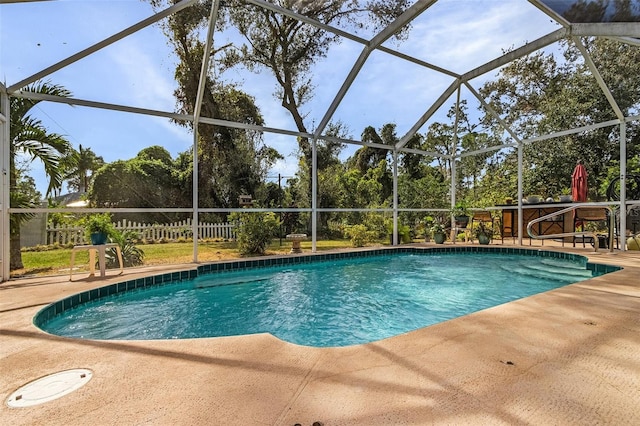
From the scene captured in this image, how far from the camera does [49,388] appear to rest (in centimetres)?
165

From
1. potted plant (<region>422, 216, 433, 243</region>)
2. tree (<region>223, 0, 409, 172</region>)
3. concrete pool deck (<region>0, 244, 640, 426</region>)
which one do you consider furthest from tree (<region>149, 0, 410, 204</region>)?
concrete pool deck (<region>0, 244, 640, 426</region>)

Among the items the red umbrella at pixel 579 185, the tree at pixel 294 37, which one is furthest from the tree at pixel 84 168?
the red umbrella at pixel 579 185

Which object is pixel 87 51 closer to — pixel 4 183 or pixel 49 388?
pixel 4 183

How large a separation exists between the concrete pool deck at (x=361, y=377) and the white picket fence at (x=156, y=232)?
653 centimetres

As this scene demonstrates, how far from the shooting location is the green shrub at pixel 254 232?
764cm

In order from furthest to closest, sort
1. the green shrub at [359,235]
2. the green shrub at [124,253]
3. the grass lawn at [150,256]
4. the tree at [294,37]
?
the tree at [294,37]
the green shrub at [359,235]
the grass lawn at [150,256]
the green shrub at [124,253]

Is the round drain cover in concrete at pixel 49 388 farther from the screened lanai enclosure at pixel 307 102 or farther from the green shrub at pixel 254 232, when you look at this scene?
the green shrub at pixel 254 232

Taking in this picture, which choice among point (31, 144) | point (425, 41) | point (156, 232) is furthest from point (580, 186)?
point (31, 144)

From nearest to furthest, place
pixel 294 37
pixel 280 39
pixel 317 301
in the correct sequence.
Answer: pixel 317 301, pixel 280 39, pixel 294 37

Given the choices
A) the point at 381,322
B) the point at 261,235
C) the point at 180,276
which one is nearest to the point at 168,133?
the point at 261,235

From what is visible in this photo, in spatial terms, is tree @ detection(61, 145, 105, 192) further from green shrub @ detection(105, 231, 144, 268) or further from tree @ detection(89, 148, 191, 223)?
green shrub @ detection(105, 231, 144, 268)

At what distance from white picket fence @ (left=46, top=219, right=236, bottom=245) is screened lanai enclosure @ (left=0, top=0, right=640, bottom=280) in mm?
487

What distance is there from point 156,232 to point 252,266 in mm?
4964

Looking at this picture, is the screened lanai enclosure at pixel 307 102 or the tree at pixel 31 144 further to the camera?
the tree at pixel 31 144
